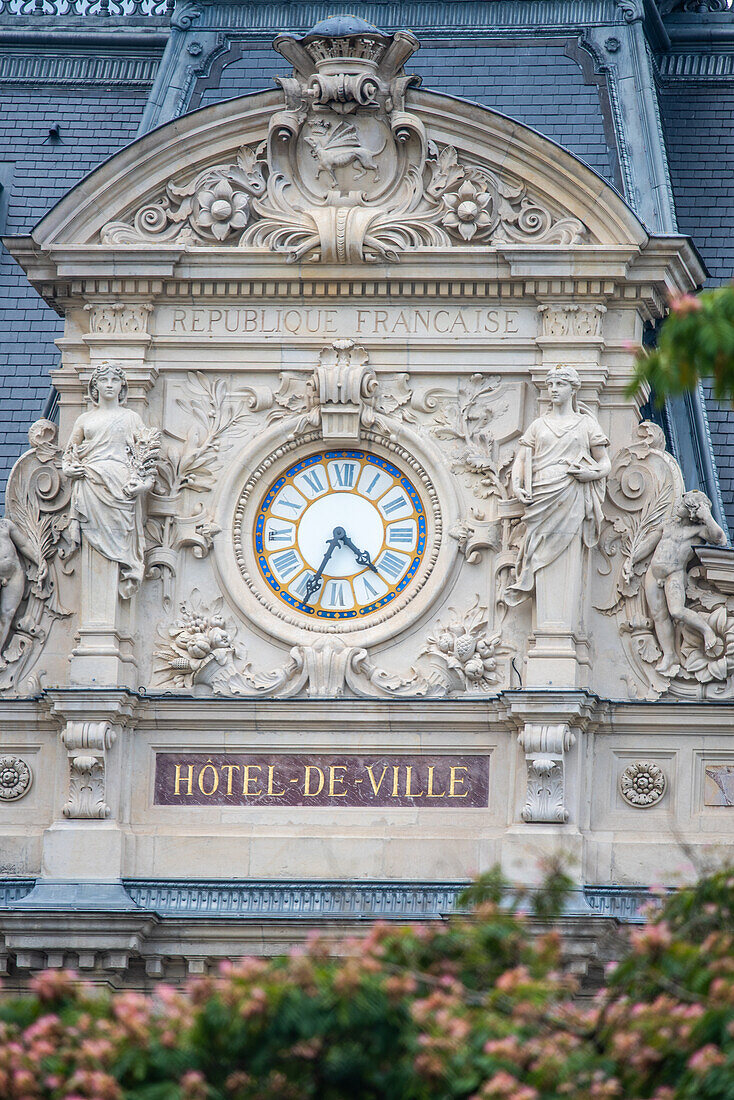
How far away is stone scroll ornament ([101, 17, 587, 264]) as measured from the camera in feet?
88.3

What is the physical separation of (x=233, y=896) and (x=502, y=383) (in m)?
5.53

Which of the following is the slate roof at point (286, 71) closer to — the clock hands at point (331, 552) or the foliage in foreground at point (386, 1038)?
the clock hands at point (331, 552)

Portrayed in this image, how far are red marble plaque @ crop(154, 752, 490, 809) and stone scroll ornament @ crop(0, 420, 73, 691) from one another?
67.4 inches

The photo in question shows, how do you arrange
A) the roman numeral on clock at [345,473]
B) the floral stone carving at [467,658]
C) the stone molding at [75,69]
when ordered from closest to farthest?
1. the floral stone carving at [467,658]
2. the roman numeral on clock at [345,473]
3. the stone molding at [75,69]

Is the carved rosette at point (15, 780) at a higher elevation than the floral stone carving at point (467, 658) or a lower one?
lower

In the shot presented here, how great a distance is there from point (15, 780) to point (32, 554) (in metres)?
2.17

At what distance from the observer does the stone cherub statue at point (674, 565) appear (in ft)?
85.6

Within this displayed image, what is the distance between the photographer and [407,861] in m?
25.9

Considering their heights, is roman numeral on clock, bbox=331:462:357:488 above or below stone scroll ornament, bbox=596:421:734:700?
above

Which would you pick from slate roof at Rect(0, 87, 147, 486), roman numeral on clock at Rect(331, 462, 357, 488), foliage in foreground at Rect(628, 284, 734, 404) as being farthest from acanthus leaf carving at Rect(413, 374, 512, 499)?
foliage in foreground at Rect(628, 284, 734, 404)

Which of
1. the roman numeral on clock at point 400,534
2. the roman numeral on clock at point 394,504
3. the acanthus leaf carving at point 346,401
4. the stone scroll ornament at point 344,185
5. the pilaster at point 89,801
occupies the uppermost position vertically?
the stone scroll ornament at point 344,185

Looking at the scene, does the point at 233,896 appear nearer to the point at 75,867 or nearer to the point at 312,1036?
the point at 75,867

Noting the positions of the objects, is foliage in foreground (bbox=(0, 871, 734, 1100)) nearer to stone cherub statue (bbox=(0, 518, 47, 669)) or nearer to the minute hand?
the minute hand

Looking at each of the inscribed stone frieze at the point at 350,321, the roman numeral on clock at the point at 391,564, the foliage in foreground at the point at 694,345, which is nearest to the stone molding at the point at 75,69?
the inscribed stone frieze at the point at 350,321
